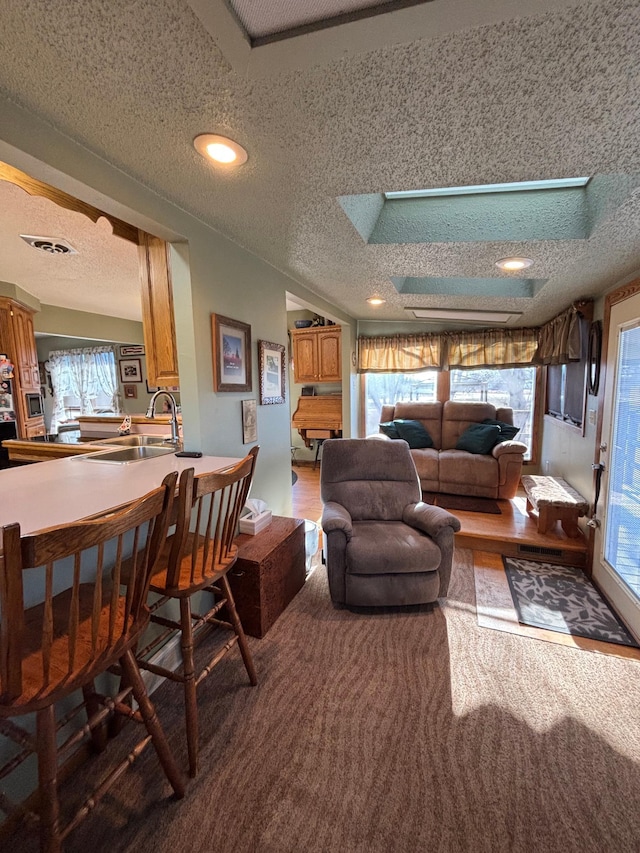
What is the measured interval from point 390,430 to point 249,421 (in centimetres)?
276

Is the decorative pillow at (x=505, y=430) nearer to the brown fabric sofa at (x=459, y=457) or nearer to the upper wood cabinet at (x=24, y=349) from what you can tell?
the brown fabric sofa at (x=459, y=457)

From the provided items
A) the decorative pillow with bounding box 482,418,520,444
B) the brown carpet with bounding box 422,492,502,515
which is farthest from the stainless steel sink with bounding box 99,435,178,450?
the decorative pillow with bounding box 482,418,520,444

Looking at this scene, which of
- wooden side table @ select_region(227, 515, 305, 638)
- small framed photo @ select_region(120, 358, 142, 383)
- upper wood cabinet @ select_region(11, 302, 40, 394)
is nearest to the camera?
wooden side table @ select_region(227, 515, 305, 638)

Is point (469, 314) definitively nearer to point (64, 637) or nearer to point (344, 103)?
point (344, 103)

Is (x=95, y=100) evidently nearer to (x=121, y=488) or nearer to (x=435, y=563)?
(x=121, y=488)

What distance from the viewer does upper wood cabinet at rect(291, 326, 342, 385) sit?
4.99 metres

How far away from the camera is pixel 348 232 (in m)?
1.83

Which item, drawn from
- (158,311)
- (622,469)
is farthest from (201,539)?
(622,469)

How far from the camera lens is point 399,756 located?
133 centimetres

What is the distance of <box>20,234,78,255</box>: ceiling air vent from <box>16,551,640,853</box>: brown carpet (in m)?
2.87

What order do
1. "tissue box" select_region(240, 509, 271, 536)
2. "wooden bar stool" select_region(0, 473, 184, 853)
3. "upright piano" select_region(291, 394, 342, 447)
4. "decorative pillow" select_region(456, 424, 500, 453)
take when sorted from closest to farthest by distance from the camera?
1. "wooden bar stool" select_region(0, 473, 184, 853)
2. "tissue box" select_region(240, 509, 271, 536)
3. "decorative pillow" select_region(456, 424, 500, 453)
4. "upright piano" select_region(291, 394, 342, 447)

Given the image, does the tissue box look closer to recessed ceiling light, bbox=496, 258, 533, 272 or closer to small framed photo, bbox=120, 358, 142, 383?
recessed ceiling light, bbox=496, 258, 533, 272

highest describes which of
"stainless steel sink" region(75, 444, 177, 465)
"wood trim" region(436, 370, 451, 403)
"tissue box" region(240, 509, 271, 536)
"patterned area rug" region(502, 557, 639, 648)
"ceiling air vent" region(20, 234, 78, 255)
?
"ceiling air vent" region(20, 234, 78, 255)

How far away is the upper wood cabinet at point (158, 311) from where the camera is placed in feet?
6.05
